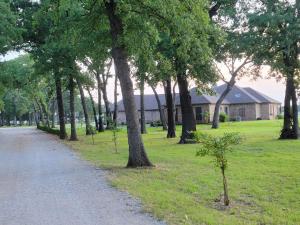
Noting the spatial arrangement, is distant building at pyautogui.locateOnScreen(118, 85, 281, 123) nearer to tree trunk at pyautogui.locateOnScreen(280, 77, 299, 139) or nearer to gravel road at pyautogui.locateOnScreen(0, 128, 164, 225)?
tree trunk at pyautogui.locateOnScreen(280, 77, 299, 139)

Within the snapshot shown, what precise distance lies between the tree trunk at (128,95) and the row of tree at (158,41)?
1.3 inches

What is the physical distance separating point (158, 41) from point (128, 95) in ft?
17.1

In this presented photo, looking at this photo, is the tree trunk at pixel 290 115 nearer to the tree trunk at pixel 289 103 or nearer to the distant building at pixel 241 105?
the tree trunk at pixel 289 103

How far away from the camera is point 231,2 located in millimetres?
25016

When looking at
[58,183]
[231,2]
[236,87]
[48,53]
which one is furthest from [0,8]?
[236,87]

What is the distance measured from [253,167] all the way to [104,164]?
5113 mm

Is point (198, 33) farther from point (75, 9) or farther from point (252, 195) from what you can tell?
point (252, 195)

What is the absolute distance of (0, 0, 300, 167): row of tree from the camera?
624 inches

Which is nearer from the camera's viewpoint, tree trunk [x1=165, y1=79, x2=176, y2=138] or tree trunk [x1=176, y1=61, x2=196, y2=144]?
tree trunk [x1=176, y1=61, x2=196, y2=144]

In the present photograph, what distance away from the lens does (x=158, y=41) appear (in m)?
20.4

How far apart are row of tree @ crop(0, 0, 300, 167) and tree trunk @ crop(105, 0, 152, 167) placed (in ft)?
0.10

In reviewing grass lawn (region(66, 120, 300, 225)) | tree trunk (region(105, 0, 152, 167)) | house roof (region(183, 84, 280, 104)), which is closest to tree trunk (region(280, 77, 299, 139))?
grass lawn (region(66, 120, 300, 225))

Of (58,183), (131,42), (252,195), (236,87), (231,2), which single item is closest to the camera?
(252,195)

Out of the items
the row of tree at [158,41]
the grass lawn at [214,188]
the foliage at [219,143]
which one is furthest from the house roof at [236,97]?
the foliage at [219,143]
